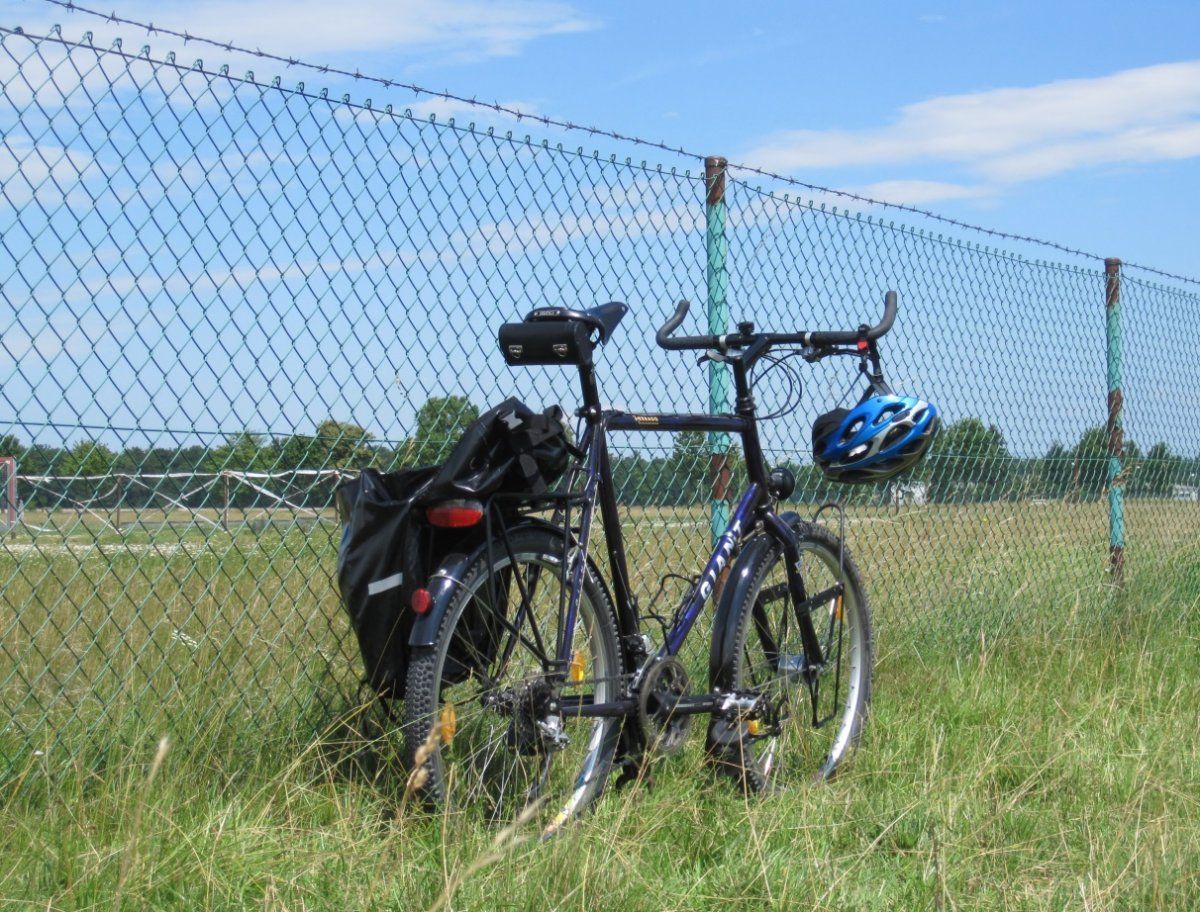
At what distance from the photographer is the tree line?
3422 mm

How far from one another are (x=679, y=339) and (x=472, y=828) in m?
1.65

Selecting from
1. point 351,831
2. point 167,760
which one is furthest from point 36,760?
point 351,831

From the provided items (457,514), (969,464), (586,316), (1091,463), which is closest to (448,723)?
(457,514)

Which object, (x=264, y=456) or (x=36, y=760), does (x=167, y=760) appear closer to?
(x=36, y=760)

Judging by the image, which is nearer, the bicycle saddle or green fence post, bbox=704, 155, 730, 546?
the bicycle saddle

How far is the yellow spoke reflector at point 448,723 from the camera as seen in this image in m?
3.03

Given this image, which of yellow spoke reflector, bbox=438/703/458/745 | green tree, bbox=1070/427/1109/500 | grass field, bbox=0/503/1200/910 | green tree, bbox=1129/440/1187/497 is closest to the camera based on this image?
grass field, bbox=0/503/1200/910

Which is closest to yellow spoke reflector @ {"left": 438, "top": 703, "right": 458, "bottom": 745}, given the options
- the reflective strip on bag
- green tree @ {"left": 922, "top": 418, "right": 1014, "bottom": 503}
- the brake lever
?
the reflective strip on bag

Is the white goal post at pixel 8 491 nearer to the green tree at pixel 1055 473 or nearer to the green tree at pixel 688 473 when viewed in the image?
the green tree at pixel 688 473

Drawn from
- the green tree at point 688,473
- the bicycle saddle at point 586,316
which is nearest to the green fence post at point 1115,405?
the green tree at point 688,473

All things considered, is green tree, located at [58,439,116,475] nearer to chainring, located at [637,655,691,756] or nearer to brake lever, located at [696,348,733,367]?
chainring, located at [637,655,691,756]

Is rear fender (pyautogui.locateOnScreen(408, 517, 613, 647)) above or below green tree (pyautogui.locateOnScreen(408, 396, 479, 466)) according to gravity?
below

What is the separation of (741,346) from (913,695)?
163 centimetres

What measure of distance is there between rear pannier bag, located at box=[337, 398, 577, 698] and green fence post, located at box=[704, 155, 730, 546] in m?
1.71
